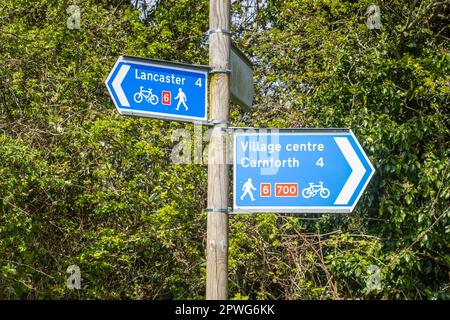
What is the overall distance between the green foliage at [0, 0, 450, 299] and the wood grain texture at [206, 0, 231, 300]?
3497 mm

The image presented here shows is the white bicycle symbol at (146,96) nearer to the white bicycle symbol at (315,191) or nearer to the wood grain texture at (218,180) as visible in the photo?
the wood grain texture at (218,180)

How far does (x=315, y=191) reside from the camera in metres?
3.40

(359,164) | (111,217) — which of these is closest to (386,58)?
(111,217)

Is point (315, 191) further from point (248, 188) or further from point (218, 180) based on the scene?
point (218, 180)

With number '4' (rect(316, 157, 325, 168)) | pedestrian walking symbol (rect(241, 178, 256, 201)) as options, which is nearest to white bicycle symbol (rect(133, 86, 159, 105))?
pedestrian walking symbol (rect(241, 178, 256, 201))

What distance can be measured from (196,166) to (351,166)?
164 inches

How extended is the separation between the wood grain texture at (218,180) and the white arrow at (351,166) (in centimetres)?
56

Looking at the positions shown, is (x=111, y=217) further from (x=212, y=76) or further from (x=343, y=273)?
(x=212, y=76)

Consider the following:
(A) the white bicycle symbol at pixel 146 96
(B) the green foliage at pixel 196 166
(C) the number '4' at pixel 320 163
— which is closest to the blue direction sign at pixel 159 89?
(A) the white bicycle symbol at pixel 146 96

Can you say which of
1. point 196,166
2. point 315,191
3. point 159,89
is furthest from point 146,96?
point 196,166

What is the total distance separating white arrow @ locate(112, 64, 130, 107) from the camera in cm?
347

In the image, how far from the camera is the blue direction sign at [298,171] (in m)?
3.39

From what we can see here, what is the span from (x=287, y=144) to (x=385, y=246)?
3.77m

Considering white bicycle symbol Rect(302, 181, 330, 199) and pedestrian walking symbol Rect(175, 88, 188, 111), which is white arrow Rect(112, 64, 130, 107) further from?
white bicycle symbol Rect(302, 181, 330, 199)
